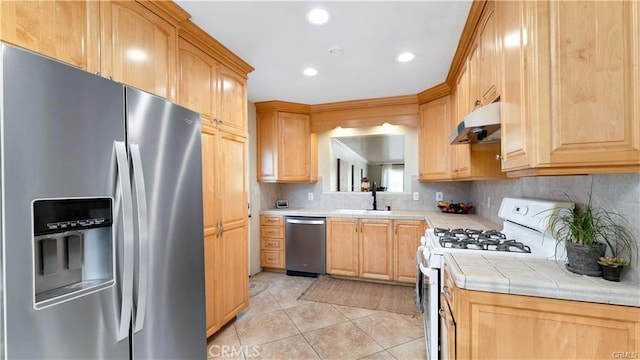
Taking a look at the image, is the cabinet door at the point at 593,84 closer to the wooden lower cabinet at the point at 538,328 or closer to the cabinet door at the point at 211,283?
the wooden lower cabinet at the point at 538,328

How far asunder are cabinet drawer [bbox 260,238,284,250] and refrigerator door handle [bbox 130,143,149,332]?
2557 millimetres

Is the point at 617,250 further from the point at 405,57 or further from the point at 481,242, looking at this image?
the point at 405,57

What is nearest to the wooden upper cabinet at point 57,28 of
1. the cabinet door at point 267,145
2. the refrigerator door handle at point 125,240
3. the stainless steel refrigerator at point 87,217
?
the stainless steel refrigerator at point 87,217

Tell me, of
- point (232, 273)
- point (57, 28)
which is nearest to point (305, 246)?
point (232, 273)

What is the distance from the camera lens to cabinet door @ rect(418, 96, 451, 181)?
3.08 metres

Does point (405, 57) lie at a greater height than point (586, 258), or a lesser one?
greater

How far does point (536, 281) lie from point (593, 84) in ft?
2.51

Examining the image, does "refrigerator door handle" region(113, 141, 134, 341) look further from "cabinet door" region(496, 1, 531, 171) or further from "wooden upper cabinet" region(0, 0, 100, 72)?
"cabinet door" region(496, 1, 531, 171)

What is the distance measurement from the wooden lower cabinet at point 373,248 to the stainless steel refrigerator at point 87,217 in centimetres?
226

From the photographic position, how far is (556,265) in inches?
48.7

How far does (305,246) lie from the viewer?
3.59 m

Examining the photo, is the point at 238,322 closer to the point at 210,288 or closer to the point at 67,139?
the point at 210,288

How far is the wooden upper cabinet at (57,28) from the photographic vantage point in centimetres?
99

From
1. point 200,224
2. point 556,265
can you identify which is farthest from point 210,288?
point 556,265
